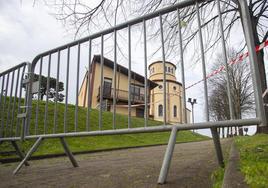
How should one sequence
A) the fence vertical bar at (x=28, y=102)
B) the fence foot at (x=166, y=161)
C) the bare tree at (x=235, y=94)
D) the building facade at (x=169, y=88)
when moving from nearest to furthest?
the fence foot at (x=166, y=161) < the building facade at (x=169, y=88) < the fence vertical bar at (x=28, y=102) < the bare tree at (x=235, y=94)

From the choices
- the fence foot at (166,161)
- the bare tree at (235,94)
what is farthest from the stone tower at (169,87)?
the bare tree at (235,94)

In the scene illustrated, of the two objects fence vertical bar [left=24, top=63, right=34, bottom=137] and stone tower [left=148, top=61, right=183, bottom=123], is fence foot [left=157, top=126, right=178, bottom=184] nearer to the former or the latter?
stone tower [left=148, top=61, right=183, bottom=123]

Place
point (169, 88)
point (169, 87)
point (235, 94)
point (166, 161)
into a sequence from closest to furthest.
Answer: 1. point (166, 161)
2. point (169, 88)
3. point (169, 87)
4. point (235, 94)

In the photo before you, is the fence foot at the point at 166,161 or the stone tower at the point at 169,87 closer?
the fence foot at the point at 166,161

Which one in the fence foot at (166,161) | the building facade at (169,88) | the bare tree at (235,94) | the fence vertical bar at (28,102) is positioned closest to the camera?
the fence foot at (166,161)

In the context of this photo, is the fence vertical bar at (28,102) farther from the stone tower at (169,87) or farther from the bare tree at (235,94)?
the bare tree at (235,94)

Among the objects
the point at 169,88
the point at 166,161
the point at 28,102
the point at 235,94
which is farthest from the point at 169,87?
the point at 235,94

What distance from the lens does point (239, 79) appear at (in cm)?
2520

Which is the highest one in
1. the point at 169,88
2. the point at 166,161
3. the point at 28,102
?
the point at 169,88

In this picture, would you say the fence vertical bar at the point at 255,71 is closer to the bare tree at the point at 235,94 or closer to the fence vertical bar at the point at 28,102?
the fence vertical bar at the point at 28,102

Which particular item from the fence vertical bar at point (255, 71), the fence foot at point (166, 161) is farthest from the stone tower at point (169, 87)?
the fence vertical bar at point (255, 71)

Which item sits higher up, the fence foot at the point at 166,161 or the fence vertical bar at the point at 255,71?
the fence vertical bar at the point at 255,71

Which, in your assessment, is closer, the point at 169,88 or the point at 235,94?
the point at 169,88

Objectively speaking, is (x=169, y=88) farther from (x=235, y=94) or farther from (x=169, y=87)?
(x=235, y=94)
